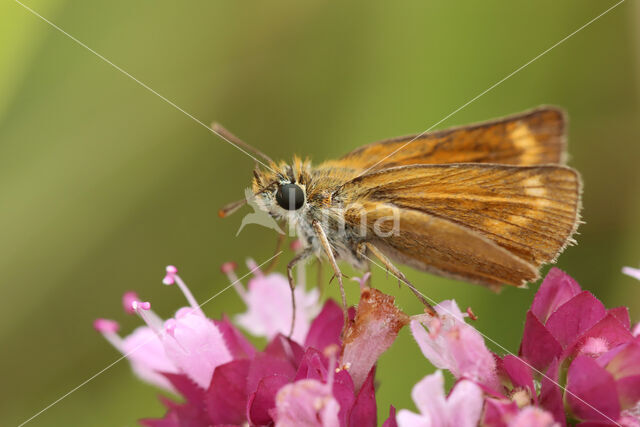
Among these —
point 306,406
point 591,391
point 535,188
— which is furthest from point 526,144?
point 306,406

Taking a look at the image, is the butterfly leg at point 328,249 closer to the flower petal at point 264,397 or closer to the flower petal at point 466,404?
the flower petal at point 264,397

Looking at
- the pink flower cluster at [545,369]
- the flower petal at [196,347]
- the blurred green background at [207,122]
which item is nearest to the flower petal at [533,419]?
the pink flower cluster at [545,369]

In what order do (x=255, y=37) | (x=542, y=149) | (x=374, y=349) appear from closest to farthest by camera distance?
(x=374, y=349) → (x=542, y=149) → (x=255, y=37)

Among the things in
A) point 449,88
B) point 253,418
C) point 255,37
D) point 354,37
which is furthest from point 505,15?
point 253,418

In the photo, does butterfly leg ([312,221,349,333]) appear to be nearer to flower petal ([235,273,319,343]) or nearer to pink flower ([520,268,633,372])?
flower petal ([235,273,319,343])

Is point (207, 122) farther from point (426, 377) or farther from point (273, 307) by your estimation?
point (426, 377)

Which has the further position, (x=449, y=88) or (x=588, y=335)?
(x=449, y=88)

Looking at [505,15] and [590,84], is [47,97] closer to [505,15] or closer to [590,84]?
[505,15]
